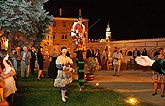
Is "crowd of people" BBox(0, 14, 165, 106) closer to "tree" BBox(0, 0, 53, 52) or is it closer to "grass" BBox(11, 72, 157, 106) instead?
"grass" BBox(11, 72, 157, 106)

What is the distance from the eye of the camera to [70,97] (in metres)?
11.8

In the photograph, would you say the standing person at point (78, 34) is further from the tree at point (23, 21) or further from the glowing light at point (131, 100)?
the tree at point (23, 21)

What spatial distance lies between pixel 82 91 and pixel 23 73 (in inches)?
233

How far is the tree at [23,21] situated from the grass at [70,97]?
7.28 m

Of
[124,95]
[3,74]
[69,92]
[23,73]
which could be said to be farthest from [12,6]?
[3,74]

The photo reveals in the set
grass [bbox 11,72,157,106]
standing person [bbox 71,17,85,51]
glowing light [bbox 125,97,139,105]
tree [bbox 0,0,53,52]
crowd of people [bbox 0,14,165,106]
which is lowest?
glowing light [bbox 125,97,139,105]

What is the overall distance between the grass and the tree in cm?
728

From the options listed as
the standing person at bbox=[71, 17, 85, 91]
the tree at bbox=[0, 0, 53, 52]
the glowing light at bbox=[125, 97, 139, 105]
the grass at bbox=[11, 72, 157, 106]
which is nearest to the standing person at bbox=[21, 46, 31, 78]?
the tree at bbox=[0, 0, 53, 52]

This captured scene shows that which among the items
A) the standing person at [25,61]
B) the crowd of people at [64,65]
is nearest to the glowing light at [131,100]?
the crowd of people at [64,65]

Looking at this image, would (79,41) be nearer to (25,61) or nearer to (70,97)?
(70,97)

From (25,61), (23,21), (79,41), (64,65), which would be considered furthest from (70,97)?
(23,21)

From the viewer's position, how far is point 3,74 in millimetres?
8656

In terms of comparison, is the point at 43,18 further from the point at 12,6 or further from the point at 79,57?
the point at 79,57

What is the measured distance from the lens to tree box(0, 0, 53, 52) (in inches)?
775
